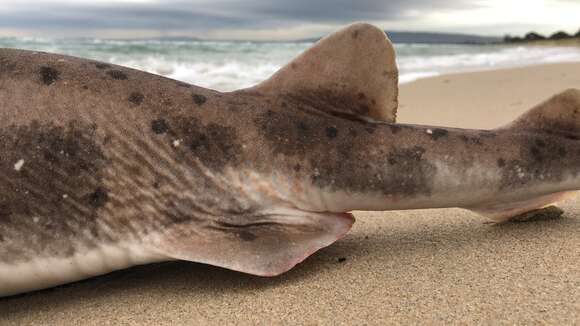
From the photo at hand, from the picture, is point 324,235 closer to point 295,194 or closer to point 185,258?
point 295,194

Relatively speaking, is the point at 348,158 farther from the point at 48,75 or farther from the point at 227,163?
the point at 48,75

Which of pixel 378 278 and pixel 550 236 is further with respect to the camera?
pixel 550 236

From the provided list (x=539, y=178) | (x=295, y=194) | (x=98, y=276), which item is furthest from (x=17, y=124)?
(x=539, y=178)

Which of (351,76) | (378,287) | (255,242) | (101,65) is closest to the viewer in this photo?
(378,287)

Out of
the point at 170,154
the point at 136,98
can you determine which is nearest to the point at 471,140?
the point at 170,154

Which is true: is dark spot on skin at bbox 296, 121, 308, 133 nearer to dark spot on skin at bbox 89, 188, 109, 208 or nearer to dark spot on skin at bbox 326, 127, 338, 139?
dark spot on skin at bbox 326, 127, 338, 139

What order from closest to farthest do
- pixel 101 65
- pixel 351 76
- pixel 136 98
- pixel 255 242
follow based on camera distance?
pixel 255 242 → pixel 136 98 → pixel 101 65 → pixel 351 76

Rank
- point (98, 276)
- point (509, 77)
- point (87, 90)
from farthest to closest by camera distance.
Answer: point (509, 77), point (98, 276), point (87, 90)
